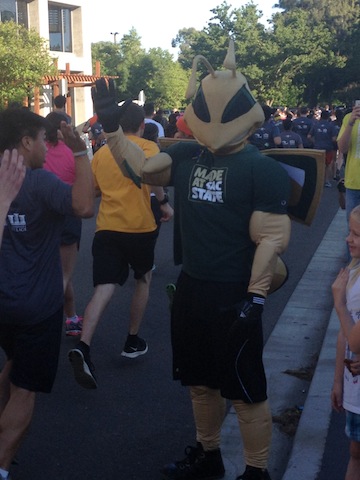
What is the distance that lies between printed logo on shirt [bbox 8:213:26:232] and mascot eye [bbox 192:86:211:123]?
0.96 metres

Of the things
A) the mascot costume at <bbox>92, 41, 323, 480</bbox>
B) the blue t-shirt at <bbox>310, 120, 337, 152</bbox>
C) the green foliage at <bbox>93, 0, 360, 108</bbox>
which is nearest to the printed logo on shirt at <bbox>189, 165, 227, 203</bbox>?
the mascot costume at <bbox>92, 41, 323, 480</bbox>

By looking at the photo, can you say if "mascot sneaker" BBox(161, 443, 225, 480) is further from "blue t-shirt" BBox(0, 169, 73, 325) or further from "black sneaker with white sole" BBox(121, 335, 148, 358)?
"black sneaker with white sole" BBox(121, 335, 148, 358)

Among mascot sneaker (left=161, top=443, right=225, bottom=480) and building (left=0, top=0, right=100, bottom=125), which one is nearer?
mascot sneaker (left=161, top=443, right=225, bottom=480)

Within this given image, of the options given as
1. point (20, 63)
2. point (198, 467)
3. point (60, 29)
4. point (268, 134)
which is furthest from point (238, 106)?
point (60, 29)

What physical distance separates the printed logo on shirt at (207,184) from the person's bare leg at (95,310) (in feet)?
5.77

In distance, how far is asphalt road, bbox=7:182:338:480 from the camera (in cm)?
424

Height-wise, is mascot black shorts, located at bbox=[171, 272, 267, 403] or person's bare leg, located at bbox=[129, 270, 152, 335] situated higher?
mascot black shorts, located at bbox=[171, 272, 267, 403]

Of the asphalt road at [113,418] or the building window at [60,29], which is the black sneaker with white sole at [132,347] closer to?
the asphalt road at [113,418]

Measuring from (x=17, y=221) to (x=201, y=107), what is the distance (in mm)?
1017

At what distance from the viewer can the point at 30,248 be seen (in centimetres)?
373

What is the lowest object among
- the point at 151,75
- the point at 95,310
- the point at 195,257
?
the point at 151,75

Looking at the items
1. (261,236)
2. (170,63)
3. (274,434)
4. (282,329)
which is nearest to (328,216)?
(282,329)

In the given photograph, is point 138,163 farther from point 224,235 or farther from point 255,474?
point 255,474

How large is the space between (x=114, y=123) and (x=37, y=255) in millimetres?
711
